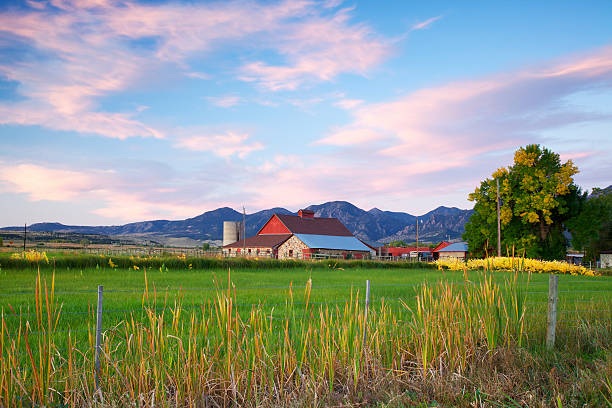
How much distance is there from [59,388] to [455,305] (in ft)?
13.7

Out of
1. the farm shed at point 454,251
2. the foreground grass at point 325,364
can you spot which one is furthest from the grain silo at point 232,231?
the foreground grass at point 325,364

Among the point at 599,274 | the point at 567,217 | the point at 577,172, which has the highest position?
the point at 577,172

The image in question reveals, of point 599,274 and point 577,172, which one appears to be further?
point 577,172

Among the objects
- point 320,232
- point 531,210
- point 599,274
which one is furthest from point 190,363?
point 320,232

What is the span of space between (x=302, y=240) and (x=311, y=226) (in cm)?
701

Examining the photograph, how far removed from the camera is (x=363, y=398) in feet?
13.9

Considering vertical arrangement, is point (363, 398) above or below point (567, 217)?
below

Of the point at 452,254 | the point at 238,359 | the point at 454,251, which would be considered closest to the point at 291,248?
the point at 454,251

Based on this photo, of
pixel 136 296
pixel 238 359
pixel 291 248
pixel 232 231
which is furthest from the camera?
pixel 232 231

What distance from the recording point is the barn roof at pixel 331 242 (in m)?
45.4

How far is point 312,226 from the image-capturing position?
52344 millimetres

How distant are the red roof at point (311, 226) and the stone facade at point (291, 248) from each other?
2.25 meters

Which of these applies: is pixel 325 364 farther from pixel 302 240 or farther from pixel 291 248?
pixel 291 248

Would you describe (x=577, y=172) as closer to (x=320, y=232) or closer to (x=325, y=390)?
(x=320, y=232)
